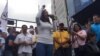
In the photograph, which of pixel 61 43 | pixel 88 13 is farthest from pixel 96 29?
pixel 88 13

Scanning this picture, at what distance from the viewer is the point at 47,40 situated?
31.6ft

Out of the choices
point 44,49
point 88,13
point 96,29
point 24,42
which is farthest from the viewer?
point 88,13

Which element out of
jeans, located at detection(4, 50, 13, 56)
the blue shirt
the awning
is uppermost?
the awning

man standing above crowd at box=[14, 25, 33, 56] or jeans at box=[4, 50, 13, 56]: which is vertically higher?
man standing above crowd at box=[14, 25, 33, 56]

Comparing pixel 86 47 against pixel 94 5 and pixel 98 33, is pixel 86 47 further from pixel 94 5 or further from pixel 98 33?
pixel 94 5

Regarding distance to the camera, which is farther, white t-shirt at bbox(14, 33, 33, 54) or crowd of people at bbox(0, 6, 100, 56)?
white t-shirt at bbox(14, 33, 33, 54)

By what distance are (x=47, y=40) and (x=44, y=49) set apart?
251 mm

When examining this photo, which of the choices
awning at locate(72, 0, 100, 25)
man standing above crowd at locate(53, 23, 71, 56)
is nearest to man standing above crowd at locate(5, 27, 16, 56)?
man standing above crowd at locate(53, 23, 71, 56)

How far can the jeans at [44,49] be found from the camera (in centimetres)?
951

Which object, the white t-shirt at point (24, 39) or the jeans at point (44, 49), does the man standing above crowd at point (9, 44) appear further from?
the jeans at point (44, 49)

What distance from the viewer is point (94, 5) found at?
1622 centimetres

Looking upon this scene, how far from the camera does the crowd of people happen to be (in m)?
9.65

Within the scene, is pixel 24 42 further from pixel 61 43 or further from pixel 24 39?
pixel 61 43

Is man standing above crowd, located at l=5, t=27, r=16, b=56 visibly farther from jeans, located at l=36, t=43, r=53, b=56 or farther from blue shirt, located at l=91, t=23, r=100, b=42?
blue shirt, located at l=91, t=23, r=100, b=42
